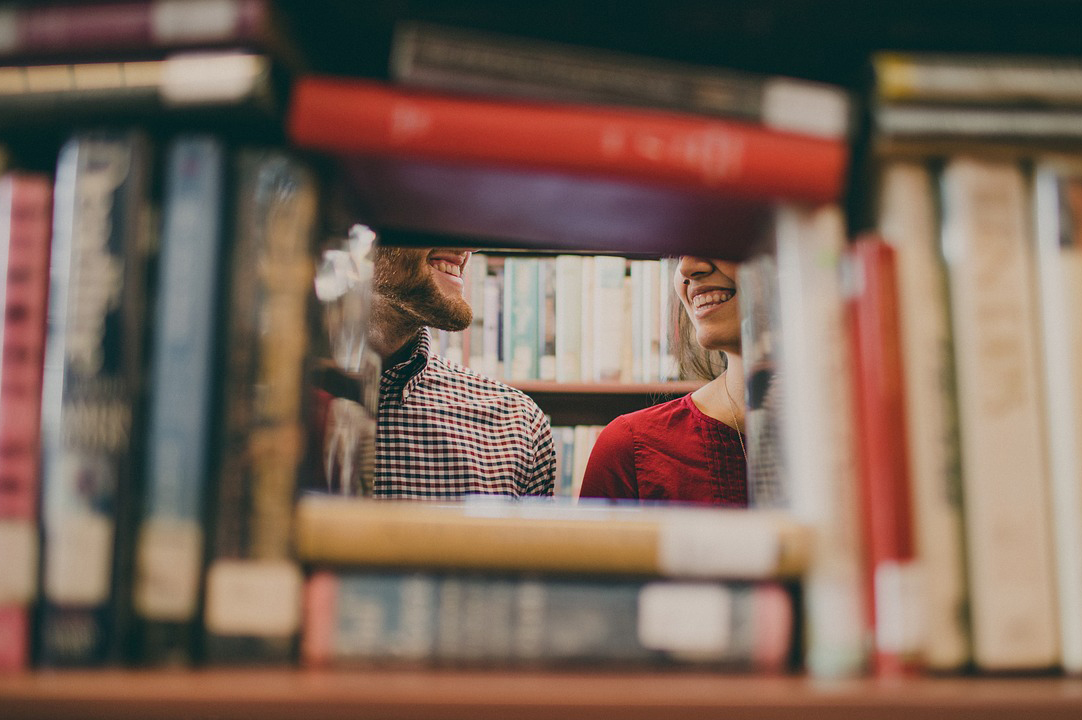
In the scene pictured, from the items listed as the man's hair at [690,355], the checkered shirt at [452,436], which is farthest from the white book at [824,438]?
the man's hair at [690,355]

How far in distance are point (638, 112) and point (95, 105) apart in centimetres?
30

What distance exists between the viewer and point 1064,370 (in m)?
0.38

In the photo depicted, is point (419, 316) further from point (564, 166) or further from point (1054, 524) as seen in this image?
point (1054, 524)

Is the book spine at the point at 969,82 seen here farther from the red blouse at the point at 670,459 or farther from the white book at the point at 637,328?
the white book at the point at 637,328

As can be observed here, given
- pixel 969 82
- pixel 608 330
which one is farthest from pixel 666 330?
pixel 969 82

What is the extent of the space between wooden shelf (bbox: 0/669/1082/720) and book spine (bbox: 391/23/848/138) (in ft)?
1.01

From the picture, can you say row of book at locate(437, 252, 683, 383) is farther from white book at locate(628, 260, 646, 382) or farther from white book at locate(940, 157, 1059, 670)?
white book at locate(940, 157, 1059, 670)

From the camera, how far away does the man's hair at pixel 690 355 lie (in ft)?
5.17

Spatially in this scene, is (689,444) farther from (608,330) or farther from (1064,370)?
(1064,370)

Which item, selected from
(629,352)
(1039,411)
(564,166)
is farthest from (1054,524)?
(629,352)

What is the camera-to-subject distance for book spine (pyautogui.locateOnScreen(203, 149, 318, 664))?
1.19 ft

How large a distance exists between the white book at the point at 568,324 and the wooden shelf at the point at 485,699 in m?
1.37

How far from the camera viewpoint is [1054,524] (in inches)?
14.9

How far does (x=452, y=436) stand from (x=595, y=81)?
96cm
